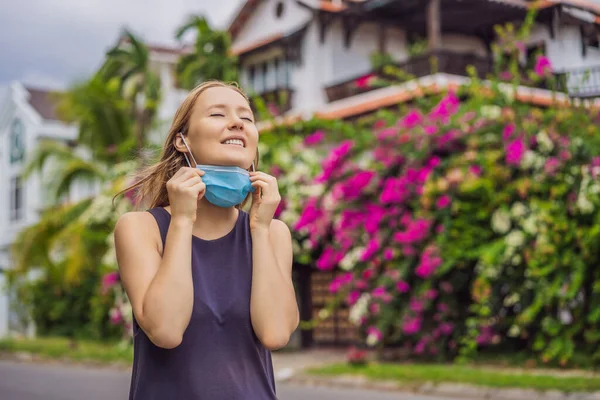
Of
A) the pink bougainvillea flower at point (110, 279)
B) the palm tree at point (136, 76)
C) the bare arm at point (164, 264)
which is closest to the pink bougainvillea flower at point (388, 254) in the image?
the pink bougainvillea flower at point (110, 279)

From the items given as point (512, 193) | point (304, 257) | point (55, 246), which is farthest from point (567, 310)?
point (55, 246)

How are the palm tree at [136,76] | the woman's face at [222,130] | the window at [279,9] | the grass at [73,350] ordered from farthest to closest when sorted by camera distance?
the window at [279,9] < the palm tree at [136,76] < the grass at [73,350] < the woman's face at [222,130]

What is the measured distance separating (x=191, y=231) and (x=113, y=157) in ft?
67.0

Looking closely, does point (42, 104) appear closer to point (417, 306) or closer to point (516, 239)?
point (417, 306)

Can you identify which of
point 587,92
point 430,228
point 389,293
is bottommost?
point 389,293

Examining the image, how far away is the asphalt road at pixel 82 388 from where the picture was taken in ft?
36.2

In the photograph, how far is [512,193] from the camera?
12273mm

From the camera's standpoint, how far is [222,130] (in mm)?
2395

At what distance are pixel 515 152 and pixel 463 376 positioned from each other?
124 inches

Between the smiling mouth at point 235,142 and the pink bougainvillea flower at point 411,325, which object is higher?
the smiling mouth at point 235,142

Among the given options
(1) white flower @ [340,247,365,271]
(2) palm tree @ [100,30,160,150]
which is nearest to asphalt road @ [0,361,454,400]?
(1) white flower @ [340,247,365,271]

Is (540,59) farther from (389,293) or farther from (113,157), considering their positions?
(113,157)

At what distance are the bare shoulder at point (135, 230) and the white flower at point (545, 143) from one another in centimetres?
1034

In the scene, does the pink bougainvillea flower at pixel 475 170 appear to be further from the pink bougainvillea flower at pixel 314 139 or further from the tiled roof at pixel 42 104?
the tiled roof at pixel 42 104
